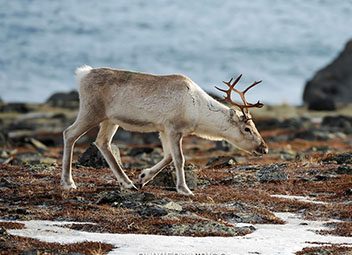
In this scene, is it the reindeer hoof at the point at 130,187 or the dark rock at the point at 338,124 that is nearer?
the reindeer hoof at the point at 130,187

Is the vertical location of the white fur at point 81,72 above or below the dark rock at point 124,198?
above

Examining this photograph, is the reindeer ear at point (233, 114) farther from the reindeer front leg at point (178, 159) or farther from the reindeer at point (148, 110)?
the reindeer front leg at point (178, 159)

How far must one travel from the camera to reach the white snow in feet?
44.2

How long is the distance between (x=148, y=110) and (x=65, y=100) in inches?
2411

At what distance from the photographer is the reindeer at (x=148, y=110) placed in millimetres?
17984

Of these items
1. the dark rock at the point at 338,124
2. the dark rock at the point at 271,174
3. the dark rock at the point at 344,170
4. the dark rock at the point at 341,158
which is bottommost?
the dark rock at the point at 338,124

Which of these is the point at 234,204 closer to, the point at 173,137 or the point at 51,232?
the point at 173,137

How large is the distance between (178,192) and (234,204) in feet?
3.81

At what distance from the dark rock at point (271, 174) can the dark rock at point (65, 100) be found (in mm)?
51330

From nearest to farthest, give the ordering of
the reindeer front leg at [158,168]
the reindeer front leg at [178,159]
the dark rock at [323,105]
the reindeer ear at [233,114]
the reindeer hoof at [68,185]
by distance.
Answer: the reindeer front leg at [178,159] < the reindeer hoof at [68,185] < the reindeer front leg at [158,168] < the reindeer ear at [233,114] < the dark rock at [323,105]

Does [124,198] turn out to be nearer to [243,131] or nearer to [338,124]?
[243,131]

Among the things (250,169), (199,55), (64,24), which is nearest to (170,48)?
(199,55)

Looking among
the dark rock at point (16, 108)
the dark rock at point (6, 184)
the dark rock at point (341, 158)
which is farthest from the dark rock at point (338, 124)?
the dark rock at point (6, 184)

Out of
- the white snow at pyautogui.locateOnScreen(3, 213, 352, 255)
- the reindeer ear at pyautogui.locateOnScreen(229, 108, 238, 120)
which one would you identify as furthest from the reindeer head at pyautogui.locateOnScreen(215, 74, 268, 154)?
the white snow at pyautogui.locateOnScreen(3, 213, 352, 255)
